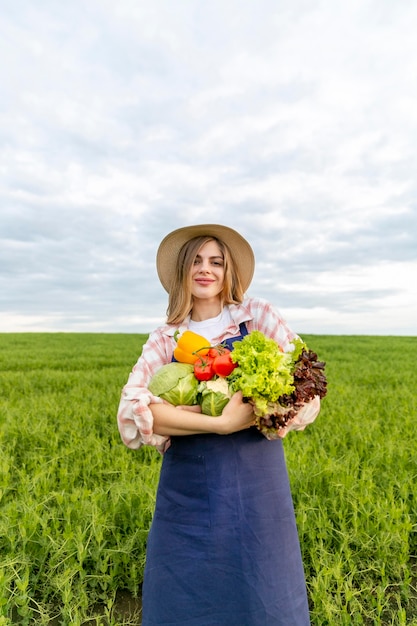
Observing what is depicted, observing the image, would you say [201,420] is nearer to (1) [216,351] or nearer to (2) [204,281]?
(1) [216,351]

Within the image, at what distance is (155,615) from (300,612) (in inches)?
26.4

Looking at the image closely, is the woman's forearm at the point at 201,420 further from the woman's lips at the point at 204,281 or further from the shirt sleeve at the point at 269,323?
the woman's lips at the point at 204,281

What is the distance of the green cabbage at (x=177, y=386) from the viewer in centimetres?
216

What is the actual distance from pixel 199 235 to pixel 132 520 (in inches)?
90.5

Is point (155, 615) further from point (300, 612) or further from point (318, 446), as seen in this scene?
point (318, 446)

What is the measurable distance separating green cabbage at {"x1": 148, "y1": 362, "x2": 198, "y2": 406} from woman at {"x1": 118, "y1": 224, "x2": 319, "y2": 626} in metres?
0.04

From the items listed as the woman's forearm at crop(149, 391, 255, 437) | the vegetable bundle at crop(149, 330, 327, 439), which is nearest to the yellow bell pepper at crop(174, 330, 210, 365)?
the vegetable bundle at crop(149, 330, 327, 439)

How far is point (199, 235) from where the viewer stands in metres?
2.78

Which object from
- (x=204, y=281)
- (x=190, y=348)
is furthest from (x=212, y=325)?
(x=190, y=348)

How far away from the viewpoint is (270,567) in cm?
226

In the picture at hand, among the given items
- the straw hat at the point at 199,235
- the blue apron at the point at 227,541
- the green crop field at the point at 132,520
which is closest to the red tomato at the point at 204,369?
the blue apron at the point at 227,541

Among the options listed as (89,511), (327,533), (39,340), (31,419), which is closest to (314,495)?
(327,533)

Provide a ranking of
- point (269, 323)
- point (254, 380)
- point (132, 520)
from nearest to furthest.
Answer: point (254, 380), point (269, 323), point (132, 520)

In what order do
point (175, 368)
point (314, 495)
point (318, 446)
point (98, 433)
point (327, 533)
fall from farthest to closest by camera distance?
1. point (98, 433)
2. point (318, 446)
3. point (314, 495)
4. point (327, 533)
5. point (175, 368)
